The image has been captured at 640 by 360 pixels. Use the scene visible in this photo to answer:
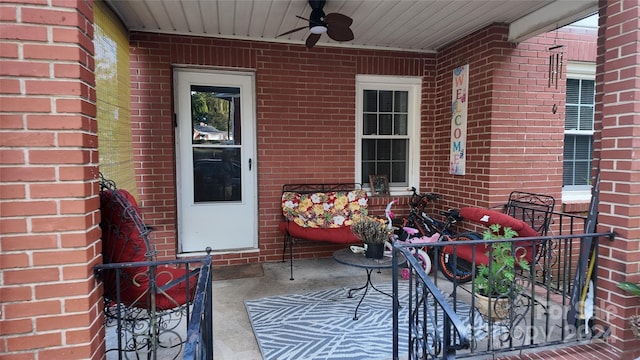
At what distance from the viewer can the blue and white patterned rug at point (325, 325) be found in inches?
91.3

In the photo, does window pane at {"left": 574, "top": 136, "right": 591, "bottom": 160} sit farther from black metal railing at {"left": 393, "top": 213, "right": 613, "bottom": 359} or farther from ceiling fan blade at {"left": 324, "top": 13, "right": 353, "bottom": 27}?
ceiling fan blade at {"left": 324, "top": 13, "right": 353, "bottom": 27}

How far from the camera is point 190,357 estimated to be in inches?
40.8

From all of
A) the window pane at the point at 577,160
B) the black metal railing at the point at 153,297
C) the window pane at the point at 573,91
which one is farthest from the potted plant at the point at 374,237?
the window pane at the point at 573,91

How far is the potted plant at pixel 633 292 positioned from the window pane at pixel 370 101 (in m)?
3.08

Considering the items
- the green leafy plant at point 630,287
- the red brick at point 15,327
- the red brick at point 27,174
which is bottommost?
the green leafy plant at point 630,287

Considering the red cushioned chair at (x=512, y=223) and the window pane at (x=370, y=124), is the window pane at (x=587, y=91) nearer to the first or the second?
the red cushioned chair at (x=512, y=223)

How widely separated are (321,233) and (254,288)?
2.87 feet

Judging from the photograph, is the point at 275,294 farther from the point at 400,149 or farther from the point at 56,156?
the point at 400,149

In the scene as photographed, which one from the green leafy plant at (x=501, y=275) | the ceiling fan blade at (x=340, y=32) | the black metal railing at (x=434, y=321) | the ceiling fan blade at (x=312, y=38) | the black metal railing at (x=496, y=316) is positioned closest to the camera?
the black metal railing at (x=434, y=321)

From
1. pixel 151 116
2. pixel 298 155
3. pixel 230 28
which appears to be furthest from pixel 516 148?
pixel 151 116

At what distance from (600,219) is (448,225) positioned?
1.76 m

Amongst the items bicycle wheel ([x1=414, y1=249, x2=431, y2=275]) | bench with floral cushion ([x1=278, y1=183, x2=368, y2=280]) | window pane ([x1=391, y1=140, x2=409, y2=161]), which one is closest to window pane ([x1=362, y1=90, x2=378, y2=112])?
window pane ([x1=391, y1=140, x2=409, y2=161])

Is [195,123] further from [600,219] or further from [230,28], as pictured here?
[600,219]

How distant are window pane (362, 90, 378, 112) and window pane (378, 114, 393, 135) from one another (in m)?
0.15
